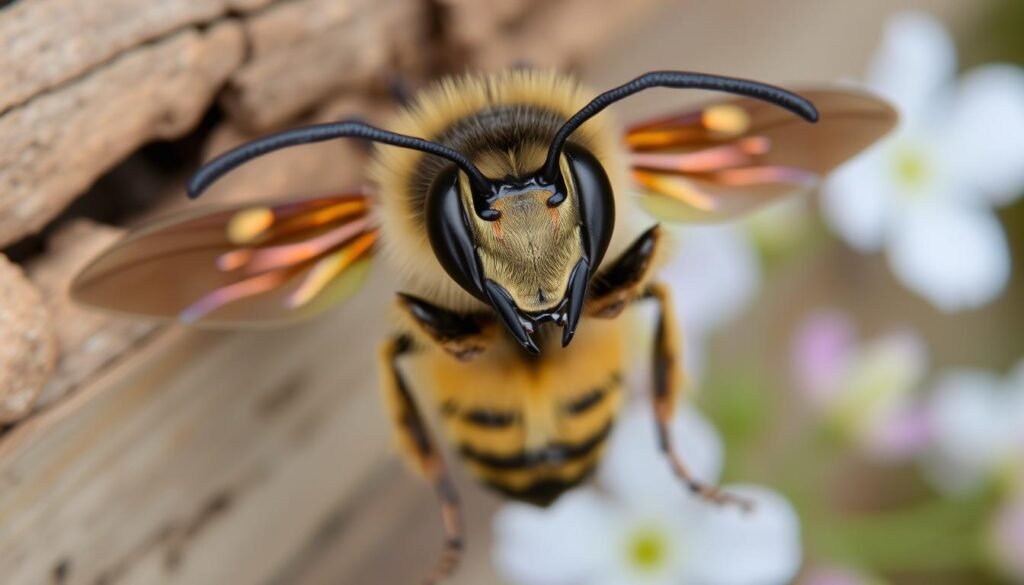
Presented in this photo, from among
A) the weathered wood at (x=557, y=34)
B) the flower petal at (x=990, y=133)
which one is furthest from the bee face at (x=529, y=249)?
the flower petal at (x=990, y=133)

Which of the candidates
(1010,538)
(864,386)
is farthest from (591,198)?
(1010,538)

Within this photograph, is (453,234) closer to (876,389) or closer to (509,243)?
(509,243)

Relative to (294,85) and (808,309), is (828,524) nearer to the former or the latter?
(808,309)

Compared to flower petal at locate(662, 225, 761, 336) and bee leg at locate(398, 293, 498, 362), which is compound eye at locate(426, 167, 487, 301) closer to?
bee leg at locate(398, 293, 498, 362)

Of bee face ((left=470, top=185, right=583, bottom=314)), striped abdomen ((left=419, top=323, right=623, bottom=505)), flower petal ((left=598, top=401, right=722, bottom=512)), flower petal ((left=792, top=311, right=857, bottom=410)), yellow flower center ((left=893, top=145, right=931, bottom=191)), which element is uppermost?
bee face ((left=470, top=185, right=583, bottom=314))

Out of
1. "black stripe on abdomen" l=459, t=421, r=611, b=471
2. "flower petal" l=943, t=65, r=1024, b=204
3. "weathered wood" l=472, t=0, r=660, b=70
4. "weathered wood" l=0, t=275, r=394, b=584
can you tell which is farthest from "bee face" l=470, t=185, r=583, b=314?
"flower petal" l=943, t=65, r=1024, b=204

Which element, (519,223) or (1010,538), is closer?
(519,223)

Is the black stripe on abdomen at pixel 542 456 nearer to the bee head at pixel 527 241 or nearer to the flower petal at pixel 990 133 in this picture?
the bee head at pixel 527 241
